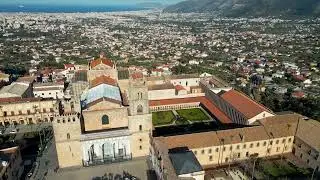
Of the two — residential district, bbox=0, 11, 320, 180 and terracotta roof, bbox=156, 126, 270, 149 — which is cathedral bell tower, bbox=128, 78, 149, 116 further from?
terracotta roof, bbox=156, 126, 270, 149

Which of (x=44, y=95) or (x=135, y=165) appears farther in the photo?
(x=44, y=95)

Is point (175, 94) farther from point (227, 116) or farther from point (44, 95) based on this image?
point (44, 95)

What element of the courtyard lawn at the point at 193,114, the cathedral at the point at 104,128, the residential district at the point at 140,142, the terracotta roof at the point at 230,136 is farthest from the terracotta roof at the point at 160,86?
the terracotta roof at the point at 230,136

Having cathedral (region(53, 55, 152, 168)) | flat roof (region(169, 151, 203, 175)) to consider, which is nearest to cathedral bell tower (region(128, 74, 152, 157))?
cathedral (region(53, 55, 152, 168))

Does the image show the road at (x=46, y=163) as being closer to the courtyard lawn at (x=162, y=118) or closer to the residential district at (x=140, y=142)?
the residential district at (x=140, y=142)

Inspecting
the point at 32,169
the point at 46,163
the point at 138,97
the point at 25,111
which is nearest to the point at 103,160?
the point at 46,163

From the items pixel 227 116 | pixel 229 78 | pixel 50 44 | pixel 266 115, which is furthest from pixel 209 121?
pixel 50 44

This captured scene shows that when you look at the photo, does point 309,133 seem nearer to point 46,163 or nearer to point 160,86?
point 160,86
